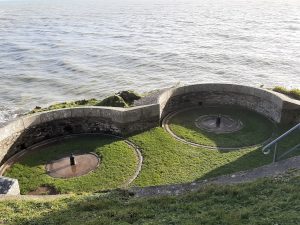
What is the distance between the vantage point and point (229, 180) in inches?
451

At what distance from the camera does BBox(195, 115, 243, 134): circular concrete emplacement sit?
60.6 ft

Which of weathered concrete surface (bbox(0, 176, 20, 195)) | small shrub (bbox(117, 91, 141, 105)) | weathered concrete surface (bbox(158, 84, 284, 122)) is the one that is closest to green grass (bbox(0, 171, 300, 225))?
weathered concrete surface (bbox(0, 176, 20, 195))

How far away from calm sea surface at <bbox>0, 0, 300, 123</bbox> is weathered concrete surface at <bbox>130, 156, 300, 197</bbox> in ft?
67.6

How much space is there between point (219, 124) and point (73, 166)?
770 centimetres

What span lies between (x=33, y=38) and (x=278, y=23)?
127 ft

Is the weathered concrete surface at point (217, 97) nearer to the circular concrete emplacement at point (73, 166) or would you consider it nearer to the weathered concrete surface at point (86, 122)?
the weathered concrete surface at point (86, 122)

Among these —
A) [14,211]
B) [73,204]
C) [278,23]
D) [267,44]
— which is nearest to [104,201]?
[73,204]

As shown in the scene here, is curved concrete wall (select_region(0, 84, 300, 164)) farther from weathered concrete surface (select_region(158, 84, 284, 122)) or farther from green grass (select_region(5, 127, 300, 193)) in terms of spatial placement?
green grass (select_region(5, 127, 300, 193))

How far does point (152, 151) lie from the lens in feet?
54.5

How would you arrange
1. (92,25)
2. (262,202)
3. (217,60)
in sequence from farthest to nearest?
(92,25) → (217,60) → (262,202)

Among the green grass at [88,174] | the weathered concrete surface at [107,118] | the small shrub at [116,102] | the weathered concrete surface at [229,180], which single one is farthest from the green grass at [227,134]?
the weathered concrete surface at [229,180]

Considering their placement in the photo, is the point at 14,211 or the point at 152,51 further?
the point at 152,51

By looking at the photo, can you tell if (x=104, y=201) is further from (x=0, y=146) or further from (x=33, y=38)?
(x=33, y=38)

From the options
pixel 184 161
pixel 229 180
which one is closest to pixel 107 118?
pixel 184 161
